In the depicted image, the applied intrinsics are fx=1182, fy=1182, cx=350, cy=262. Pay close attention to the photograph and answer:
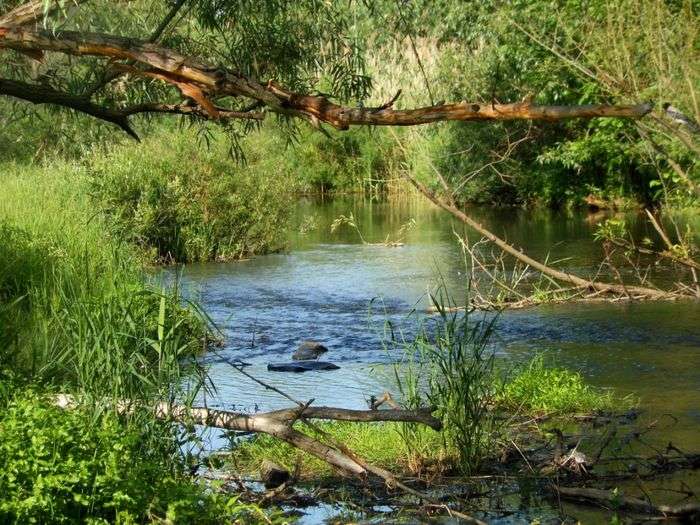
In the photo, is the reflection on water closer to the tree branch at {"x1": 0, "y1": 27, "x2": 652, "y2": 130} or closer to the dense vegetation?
the dense vegetation

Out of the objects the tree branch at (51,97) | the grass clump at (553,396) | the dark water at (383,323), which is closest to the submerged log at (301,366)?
the dark water at (383,323)

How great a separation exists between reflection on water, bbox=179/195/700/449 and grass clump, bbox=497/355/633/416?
1.28ft

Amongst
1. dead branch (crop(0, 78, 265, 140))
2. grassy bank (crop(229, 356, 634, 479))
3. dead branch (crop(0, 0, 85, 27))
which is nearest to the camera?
dead branch (crop(0, 0, 85, 27))

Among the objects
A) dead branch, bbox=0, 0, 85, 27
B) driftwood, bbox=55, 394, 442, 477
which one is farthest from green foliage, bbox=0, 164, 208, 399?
dead branch, bbox=0, 0, 85, 27

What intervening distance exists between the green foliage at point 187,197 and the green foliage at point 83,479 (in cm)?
1366

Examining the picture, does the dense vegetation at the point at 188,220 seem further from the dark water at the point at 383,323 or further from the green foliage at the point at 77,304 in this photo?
the dark water at the point at 383,323

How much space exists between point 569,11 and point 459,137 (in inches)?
363

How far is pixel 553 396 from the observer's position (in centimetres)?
894

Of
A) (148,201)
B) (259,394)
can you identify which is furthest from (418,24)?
(259,394)

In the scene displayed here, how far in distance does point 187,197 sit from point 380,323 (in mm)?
7414

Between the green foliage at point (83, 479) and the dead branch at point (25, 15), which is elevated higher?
the dead branch at point (25, 15)

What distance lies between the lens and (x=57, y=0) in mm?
5316

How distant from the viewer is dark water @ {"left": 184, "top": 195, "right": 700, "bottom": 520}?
399 inches

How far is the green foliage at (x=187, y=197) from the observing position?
19969mm
